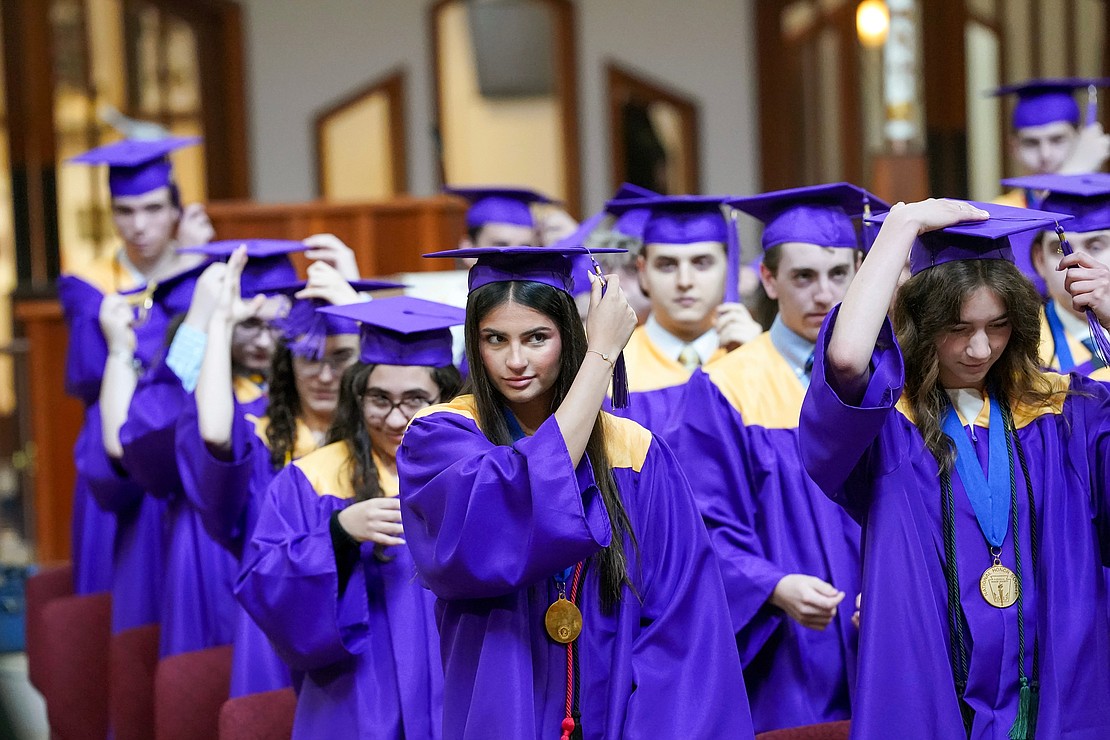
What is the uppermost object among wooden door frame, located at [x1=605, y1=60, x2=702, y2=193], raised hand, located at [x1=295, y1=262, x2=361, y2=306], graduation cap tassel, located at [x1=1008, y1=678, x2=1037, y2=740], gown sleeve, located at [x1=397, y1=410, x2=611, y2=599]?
wooden door frame, located at [x1=605, y1=60, x2=702, y2=193]

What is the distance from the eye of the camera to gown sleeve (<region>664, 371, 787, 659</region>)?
330 cm

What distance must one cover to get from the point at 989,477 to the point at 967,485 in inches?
1.8

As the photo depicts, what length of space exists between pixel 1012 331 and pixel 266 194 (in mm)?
7683

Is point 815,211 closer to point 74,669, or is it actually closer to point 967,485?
point 967,485

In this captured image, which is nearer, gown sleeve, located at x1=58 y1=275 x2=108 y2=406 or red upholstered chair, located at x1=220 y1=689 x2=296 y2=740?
red upholstered chair, located at x1=220 y1=689 x2=296 y2=740

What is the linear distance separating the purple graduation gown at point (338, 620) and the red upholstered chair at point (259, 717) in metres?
0.06

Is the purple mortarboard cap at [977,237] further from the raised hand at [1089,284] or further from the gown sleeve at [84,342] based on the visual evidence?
the gown sleeve at [84,342]

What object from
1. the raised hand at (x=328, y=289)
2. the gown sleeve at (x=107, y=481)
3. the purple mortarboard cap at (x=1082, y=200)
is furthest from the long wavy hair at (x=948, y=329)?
the gown sleeve at (x=107, y=481)

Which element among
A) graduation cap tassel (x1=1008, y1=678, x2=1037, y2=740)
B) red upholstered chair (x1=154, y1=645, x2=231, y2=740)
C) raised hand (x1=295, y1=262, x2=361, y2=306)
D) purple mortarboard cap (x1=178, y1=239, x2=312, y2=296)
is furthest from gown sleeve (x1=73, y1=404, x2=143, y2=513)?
graduation cap tassel (x1=1008, y1=678, x2=1037, y2=740)

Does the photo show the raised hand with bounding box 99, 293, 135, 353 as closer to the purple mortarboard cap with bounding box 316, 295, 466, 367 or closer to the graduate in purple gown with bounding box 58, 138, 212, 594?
the graduate in purple gown with bounding box 58, 138, 212, 594

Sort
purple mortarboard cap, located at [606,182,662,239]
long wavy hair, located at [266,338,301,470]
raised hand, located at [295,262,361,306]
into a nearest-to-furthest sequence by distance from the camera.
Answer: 1. raised hand, located at [295,262,361,306]
2. long wavy hair, located at [266,338,301,470]
3. purple mortarboard cap, located at [606,182,662,239]

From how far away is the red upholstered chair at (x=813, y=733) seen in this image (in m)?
2.89

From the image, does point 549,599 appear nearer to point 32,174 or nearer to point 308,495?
point 308,495

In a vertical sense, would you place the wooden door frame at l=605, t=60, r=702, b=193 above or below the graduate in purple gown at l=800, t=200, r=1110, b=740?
above
